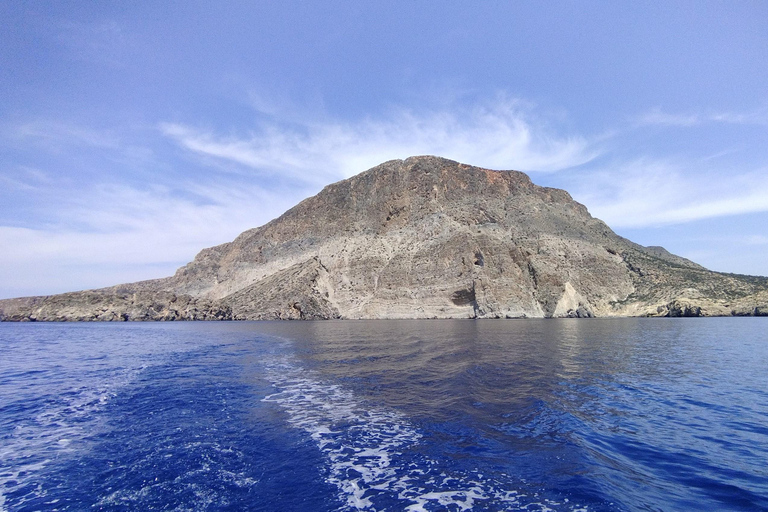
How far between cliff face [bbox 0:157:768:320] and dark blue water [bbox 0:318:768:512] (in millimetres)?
60117

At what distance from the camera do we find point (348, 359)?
2436 centimetres

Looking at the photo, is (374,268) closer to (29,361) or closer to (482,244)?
(482,244)

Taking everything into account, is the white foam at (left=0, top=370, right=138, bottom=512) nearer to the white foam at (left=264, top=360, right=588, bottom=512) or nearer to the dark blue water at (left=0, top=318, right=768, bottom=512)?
the dark blue water at (left=0, top=318, right=768, bottom=512)

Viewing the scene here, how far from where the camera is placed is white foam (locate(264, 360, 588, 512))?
23.4 feet

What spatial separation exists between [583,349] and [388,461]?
2355 cm

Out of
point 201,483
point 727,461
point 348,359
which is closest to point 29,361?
point 348,359

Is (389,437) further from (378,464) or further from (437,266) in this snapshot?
(437,266)

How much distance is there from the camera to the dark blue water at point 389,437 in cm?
739

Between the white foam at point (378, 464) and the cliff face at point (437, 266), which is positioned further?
the cliff face at point (437, 266)

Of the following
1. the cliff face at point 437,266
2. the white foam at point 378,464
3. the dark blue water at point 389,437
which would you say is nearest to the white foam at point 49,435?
the dark blue water at point 389,437

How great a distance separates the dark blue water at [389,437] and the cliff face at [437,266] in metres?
60.1

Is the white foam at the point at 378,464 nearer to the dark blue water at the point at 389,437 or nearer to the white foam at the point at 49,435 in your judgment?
the dark blue water at the point at 389,437

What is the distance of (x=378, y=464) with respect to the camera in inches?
348

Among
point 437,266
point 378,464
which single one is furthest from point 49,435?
point 437,266
